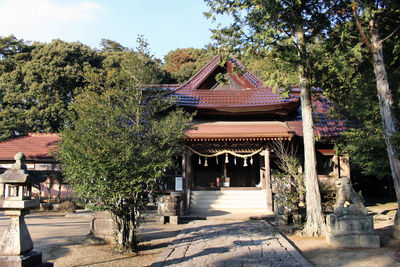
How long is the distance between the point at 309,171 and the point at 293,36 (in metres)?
4.25

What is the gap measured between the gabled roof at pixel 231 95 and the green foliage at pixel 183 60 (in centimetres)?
1765

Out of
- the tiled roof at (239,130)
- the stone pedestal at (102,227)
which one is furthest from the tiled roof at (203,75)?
the stone pedestal at (102,227)

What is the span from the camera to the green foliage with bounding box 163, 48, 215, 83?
1357 inches

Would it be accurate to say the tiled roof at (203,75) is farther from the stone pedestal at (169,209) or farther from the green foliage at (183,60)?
the green foliage at (183,60)

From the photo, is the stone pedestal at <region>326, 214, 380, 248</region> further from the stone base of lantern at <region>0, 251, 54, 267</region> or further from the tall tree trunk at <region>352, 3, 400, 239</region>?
→ the stone base of lantern at <region>0, 251, 54, 267</region>

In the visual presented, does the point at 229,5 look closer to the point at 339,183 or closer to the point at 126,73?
the point at 126,73

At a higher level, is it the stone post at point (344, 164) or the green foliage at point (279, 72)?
the green foliage at point (279, 72)

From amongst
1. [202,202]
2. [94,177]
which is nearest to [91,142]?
[94,177]

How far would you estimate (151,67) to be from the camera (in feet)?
26.7

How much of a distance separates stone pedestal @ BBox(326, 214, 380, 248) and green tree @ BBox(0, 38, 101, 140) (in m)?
20.5

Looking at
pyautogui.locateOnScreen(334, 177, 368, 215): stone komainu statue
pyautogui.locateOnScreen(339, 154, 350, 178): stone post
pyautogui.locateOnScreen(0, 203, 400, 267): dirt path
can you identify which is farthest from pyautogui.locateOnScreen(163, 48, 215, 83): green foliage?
pyautogui.locateOnScreen(334, 177, 368, 215): stone komainu statue

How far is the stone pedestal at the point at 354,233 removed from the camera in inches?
282

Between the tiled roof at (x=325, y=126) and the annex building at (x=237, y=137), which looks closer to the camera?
the annex building at (x=237, y=137)

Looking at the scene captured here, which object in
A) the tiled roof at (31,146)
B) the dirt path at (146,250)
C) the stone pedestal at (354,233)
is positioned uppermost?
the tiled roof at (31,146)
